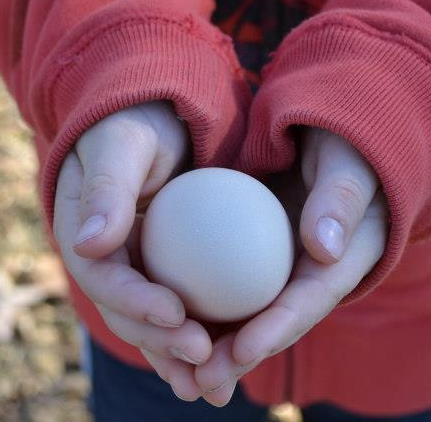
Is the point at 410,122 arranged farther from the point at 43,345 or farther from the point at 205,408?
the point at 43,345

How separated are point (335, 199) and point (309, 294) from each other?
0.08m

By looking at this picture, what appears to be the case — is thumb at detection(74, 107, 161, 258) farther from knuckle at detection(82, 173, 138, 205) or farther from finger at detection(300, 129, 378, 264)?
finger at detection(300, 129, 378, 264)

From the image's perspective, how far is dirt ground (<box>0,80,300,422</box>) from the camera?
153cm


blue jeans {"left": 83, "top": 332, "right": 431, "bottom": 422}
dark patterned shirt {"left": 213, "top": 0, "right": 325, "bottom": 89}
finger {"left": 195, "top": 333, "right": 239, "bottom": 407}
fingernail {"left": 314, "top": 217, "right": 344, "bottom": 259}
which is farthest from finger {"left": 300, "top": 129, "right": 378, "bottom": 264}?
blue jeans {"left": 83, "top": 332, "right": 431, "bottom": 422}

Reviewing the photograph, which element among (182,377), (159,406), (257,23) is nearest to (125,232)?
(182,377)

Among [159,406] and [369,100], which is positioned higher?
[369,100]

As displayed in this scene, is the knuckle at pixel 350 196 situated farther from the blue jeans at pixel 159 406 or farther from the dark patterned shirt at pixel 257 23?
the blue jeans at pixel 159 406

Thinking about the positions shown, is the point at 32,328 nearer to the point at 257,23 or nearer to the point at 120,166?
the point at 257,23

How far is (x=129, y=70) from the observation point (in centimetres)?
70

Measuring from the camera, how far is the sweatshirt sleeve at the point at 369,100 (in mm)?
664

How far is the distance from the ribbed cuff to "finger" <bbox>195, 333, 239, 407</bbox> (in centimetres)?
21

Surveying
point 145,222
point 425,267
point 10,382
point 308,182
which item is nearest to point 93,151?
point 145,222

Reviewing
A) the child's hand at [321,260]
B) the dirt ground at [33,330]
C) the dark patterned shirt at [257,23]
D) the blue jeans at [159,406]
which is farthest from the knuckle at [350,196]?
the dirt ground at [33,330]

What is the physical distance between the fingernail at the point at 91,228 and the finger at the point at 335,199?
0.17 m
